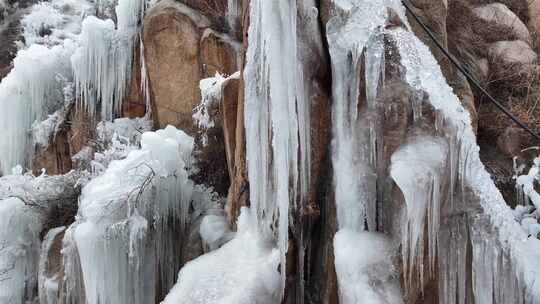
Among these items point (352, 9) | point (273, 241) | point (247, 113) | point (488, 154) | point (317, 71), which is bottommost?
point (273, 241)

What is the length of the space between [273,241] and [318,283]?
0.44 metres

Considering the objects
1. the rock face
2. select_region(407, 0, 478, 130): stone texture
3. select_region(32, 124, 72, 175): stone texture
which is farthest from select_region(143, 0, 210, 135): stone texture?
select_region(407, 0, 478, 130): stone texture

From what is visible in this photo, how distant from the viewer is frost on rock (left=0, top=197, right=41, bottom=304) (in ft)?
18.4

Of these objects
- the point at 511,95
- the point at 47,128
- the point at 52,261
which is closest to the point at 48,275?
the point at 52,261

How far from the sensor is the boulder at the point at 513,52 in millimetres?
5609

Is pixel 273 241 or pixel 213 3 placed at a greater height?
pixel 213 3

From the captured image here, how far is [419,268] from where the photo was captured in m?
3.00

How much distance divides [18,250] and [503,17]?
638 centimetres

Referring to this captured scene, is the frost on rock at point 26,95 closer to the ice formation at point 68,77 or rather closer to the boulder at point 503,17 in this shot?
the ice formation at point 68,77

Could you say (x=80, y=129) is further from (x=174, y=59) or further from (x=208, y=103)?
(x=208, y=103)

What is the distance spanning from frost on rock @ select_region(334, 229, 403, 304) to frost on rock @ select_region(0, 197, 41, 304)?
4069 mm

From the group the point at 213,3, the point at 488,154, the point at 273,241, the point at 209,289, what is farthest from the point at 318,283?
the point at 213,3

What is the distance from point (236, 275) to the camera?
345 centimetres

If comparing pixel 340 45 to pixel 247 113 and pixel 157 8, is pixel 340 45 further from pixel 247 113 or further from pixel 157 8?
Answer: pixel 157 8
